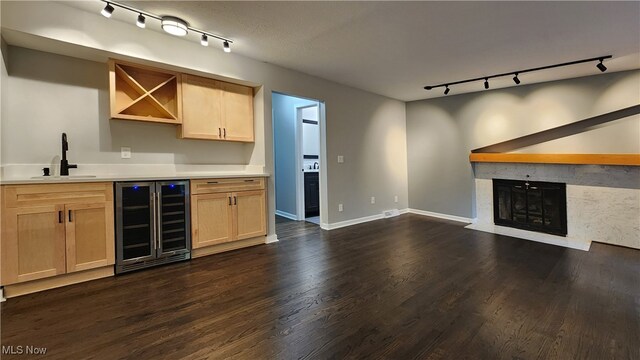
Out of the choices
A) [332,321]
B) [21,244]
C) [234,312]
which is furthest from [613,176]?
[21,244]

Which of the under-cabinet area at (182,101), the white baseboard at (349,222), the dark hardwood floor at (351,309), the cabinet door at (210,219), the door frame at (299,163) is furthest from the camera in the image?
the door frame at (299,163)

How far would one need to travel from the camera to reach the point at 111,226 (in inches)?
110

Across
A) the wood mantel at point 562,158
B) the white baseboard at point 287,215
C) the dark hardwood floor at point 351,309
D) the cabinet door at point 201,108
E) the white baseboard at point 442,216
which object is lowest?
the dark hardwood floor at point 351,309

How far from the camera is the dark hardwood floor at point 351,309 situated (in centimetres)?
173

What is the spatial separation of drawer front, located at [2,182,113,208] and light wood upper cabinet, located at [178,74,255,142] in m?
1.03

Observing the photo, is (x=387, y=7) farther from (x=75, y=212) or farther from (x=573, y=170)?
(x=573, y=170)

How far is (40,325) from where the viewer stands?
1.98 metres

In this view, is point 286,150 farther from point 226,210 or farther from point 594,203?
point 594,203

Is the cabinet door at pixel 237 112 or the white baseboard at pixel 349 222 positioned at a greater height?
the cabinet door at pixel 237 112

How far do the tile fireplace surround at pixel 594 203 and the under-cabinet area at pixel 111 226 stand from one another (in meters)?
4.14

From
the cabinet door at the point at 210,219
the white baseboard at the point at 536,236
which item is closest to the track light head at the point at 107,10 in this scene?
the cabinet door at the point at 210,219

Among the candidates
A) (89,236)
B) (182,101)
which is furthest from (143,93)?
(89,236)

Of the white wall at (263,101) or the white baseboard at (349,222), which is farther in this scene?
the white baseboard at (349,222)

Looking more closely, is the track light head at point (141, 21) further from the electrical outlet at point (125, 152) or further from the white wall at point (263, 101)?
the electrical outlet at point (125, 152)
